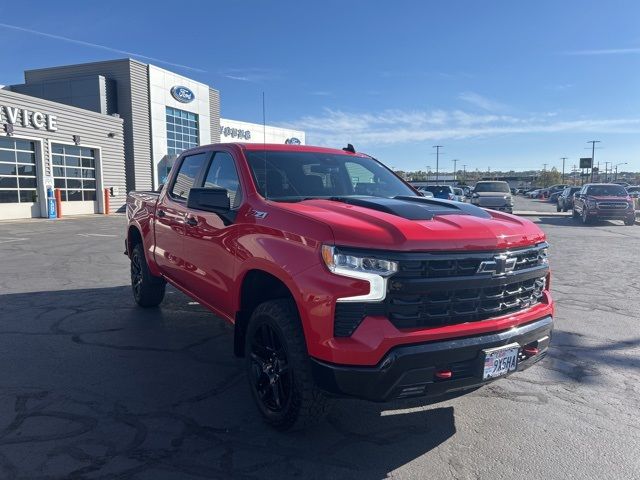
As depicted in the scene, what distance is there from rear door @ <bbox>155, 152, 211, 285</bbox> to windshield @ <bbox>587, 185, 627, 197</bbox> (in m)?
20.9

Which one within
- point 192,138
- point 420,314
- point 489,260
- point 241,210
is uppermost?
point 192,138

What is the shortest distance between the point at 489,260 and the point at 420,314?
576mm

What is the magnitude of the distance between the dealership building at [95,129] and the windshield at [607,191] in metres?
14.2

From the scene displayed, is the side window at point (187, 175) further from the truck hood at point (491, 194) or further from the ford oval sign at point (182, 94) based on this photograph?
the ford oval sign at point (182, 94)

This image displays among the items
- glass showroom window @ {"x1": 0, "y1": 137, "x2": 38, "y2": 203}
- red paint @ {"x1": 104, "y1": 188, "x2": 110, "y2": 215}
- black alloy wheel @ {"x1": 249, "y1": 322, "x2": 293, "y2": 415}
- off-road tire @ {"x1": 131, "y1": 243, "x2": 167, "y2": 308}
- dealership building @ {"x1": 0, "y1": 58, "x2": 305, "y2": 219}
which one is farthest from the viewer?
red paint @ {"x1": 104, "y1": 188, "x2": 110, "y2": 215}

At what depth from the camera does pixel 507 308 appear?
3.17m

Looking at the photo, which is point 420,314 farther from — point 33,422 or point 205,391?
point 33,422

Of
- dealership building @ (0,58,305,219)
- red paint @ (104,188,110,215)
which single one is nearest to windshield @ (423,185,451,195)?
dealership building @ (0,58,305,219)

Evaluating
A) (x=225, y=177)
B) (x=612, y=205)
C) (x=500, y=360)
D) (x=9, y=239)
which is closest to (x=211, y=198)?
(x=225, y=177)

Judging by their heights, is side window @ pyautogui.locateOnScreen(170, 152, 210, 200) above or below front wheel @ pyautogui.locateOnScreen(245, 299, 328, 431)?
above

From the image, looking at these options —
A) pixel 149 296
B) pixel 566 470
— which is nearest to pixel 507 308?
pixel 566 470

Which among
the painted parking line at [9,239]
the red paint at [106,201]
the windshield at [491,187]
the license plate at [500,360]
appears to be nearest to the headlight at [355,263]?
the license plate at [500,360]

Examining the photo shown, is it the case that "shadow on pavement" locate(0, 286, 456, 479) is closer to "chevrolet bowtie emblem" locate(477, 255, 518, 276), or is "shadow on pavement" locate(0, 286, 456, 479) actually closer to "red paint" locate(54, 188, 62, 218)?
"chevrolet bowtie emblem" locate(477, 255, 518, 276)

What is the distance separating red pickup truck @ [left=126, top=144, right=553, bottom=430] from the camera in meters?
2.76
